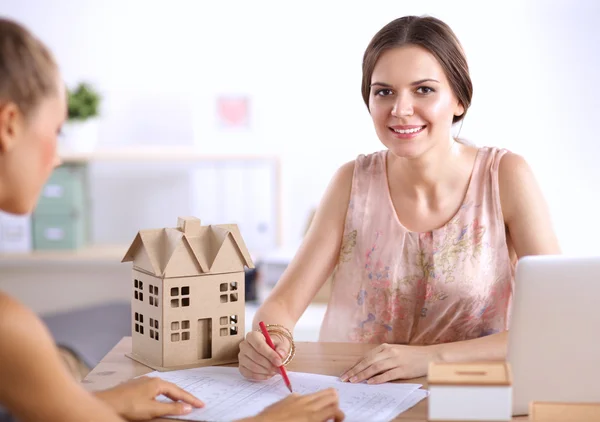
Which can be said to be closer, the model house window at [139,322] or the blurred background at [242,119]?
the model house window at [139,322]

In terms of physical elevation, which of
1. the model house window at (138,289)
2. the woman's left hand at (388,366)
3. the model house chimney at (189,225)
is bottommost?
the woman's left hand at (388,366)

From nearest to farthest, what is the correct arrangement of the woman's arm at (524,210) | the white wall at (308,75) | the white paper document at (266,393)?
the white paper document at (266,393)
the woman's arm at (524,210)
the white wall at (308,75)

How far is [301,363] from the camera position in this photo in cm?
142

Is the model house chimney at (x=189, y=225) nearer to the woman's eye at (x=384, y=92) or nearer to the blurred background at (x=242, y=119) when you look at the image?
the woman's eye at (x=384, y=92)

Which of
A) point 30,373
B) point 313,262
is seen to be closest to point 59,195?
point 313,262

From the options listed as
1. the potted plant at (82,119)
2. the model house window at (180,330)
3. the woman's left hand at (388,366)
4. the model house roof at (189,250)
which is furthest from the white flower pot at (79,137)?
the woman's left hand at (388,366)

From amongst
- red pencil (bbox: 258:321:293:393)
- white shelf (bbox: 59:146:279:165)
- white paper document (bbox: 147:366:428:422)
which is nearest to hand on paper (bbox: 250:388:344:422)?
white paper document (bbox: 147:366:428:422)

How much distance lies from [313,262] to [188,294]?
1.53 feet

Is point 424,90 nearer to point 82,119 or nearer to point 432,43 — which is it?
point 432,43

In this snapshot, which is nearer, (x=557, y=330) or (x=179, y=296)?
(x=557, y=330)

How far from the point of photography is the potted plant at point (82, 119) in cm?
322

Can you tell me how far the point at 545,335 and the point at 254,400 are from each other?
46cm

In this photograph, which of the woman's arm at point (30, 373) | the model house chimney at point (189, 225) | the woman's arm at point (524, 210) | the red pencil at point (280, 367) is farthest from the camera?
the woman's arm at point (524, 210)

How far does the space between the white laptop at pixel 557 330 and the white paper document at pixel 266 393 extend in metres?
0.21
